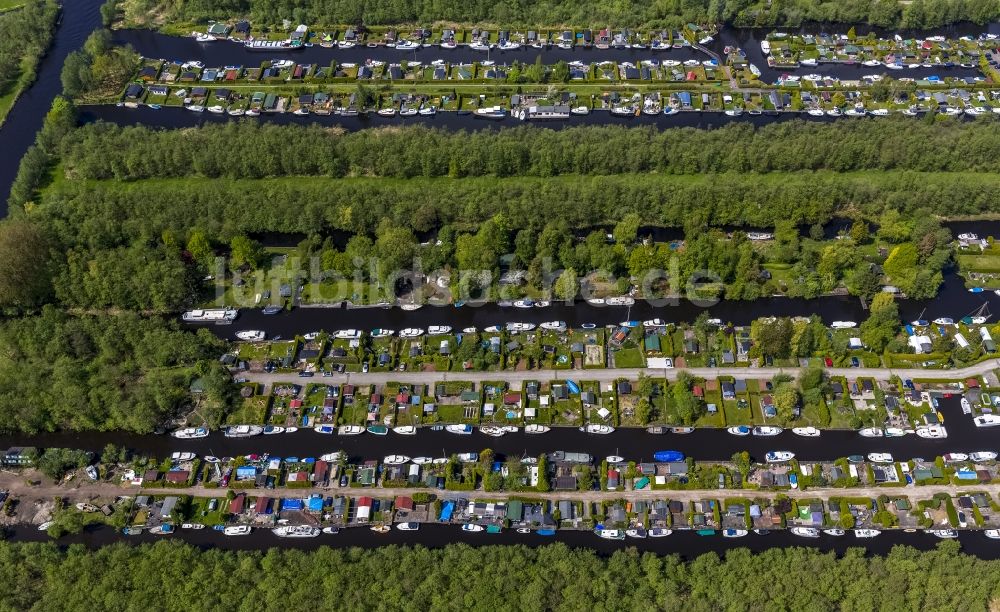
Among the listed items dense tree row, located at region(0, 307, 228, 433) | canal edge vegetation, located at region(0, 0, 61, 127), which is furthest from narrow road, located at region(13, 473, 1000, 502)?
canal edge vegetation, located at region(0, 0, 61, 127)

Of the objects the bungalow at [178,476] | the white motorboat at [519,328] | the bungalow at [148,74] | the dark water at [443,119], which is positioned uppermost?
the bungalow at [148,74]

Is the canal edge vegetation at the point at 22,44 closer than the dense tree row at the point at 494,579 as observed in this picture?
No

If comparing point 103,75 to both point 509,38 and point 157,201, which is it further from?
point 509,38

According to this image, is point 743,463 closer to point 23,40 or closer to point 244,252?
point 244,252

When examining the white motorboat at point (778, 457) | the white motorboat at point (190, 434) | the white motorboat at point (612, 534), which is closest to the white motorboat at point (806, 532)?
the white motorboat at point (778, 457)

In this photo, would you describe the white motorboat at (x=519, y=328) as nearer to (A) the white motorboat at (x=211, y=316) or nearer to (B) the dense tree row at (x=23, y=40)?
(A) the white motorboat at (x=211, y=316)

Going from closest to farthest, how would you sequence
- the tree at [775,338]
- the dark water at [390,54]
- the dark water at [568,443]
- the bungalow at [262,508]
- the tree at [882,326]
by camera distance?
1. the bungalow at [262,508]
2. the dark water at [568,443]
3. the tree at [775,338]
4. the tree at [882,326]
5. the dark water at [390,54]
